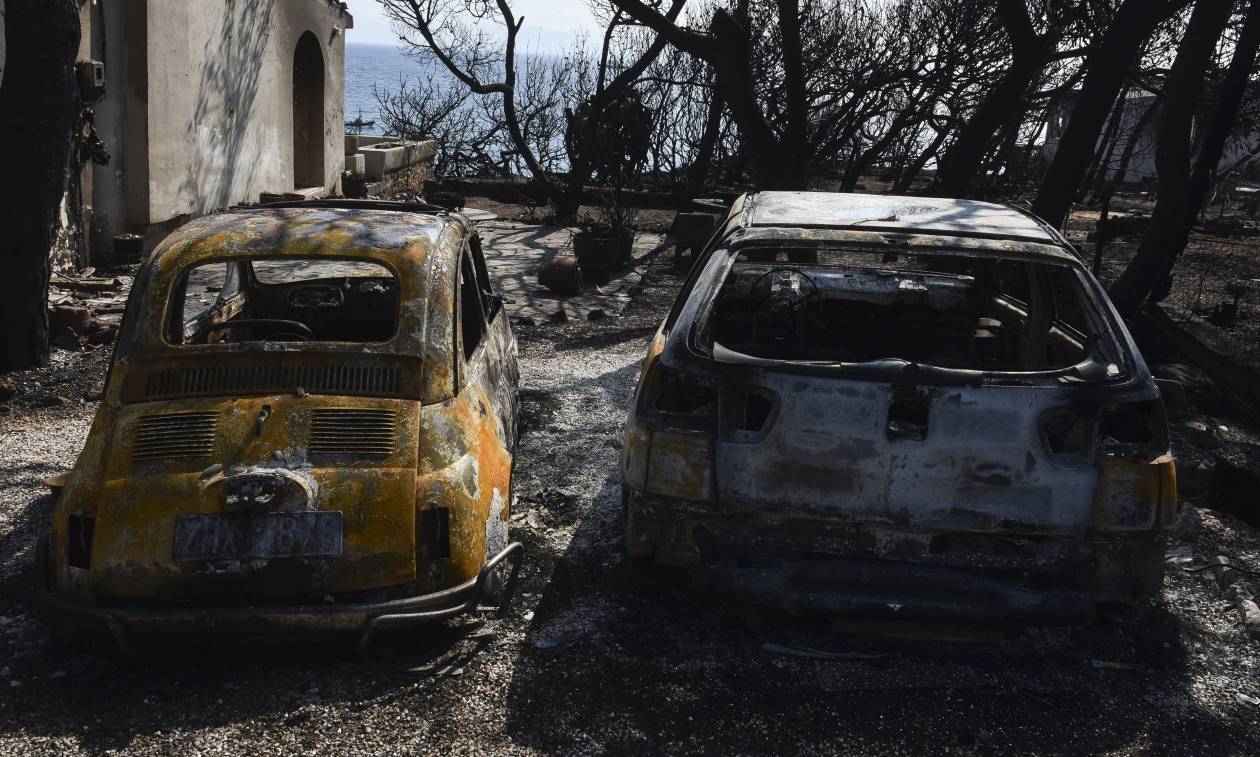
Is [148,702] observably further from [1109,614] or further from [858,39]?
[858,39]

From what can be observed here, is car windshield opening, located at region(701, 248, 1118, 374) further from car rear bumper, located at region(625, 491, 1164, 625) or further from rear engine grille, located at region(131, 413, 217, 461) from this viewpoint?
rear engine grille, located at region(131, 413, 217, 461)

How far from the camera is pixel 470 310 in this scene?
531 cm

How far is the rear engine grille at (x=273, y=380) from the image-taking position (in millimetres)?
3955

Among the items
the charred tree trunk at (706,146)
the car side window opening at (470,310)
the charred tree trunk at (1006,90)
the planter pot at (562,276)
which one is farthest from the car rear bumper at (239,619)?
the charred tree trunk at (706,146)

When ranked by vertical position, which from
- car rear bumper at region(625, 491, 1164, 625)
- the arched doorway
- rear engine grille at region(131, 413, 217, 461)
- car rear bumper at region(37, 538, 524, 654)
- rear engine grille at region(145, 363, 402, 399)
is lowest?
car rear bumper at region(37, 538, 524, 654)

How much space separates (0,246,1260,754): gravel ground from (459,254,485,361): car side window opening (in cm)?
129

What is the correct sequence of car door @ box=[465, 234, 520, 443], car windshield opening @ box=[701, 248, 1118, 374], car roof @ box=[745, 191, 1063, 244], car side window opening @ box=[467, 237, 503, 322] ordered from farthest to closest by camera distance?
car side window opening @ box=[467, 237, 503, 322] → car door @ box=[465, 234, 520, 443] → car windshield opening @ box=[701, 248, 1118, 374] → car roof @ box=[745, 191, 1063, 244]

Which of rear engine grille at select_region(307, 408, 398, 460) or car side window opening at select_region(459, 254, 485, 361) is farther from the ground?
car side window opening at select_region(459, 254, 485, 361)

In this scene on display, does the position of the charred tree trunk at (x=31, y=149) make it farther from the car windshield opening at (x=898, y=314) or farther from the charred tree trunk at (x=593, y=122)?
the charred tree trunk at (x=593, y=122)

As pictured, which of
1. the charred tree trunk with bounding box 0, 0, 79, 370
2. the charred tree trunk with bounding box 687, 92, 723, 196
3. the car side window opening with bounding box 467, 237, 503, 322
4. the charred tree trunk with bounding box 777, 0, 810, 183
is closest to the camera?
the car side window opening with bounding box 467, 237, 503, 322

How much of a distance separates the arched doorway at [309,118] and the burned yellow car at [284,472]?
1360cm

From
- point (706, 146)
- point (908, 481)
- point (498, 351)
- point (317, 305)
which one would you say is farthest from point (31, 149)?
point (706, 146)

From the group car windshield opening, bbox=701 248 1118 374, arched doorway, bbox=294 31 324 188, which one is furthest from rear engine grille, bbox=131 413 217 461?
arched doorway, bbox=294 31 324 188

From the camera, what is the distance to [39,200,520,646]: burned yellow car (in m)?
3.43
